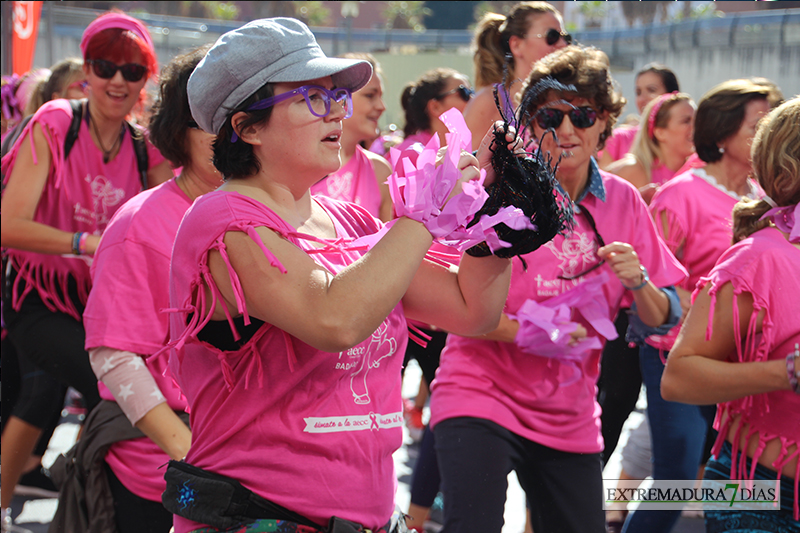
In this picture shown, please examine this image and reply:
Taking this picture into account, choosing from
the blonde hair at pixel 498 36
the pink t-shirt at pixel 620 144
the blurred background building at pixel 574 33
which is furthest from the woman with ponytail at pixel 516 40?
the blurred background building at pixel 574 33

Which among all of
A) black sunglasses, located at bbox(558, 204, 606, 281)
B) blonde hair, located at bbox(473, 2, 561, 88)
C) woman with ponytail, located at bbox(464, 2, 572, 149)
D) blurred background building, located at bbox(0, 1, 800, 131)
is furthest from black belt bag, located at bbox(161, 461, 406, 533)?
blurred background building, located at bbox(0, 1, 800, 131)

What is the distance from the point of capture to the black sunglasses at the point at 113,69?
359 centimetres

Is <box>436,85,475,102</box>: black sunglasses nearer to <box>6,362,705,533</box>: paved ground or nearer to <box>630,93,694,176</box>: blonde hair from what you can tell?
<box>630,93,694,176</box>: blonde hair

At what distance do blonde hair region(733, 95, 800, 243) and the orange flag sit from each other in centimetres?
718

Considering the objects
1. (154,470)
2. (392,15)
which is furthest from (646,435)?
(392,15)

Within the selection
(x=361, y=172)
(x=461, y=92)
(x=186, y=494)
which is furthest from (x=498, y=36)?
(x=186, y=494)

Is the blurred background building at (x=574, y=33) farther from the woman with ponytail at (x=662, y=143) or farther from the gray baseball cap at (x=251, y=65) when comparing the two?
the gray baseball cap at (x=251, y=65)

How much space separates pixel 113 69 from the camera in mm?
3613

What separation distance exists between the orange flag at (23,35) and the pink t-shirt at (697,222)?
21.2ft

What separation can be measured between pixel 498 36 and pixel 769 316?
Answer: 233cm

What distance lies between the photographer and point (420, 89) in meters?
6.12

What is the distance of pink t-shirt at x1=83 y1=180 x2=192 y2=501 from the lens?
2428 millimetres

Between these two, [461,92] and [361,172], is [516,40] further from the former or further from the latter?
[461,92]

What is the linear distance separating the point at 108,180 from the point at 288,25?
2.10 meters
